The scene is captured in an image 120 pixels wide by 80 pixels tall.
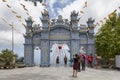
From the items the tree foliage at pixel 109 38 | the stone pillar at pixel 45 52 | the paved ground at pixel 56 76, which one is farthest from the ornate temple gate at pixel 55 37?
the paved ground at pixel 56 76

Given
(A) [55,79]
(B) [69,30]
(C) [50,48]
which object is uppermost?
(B) [69,30]

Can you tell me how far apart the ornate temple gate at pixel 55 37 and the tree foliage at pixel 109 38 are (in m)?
2.39

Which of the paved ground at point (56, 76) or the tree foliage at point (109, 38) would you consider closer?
the paved ground at point (56, 76)

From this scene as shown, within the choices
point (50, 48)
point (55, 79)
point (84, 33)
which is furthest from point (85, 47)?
point (55, 79)

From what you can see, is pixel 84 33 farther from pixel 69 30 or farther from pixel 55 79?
pixel 55 79

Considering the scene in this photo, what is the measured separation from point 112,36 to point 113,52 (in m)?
2.26

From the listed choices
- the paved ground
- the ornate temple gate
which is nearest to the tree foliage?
the ornate temple gate

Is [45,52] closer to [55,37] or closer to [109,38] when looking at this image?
[55,37]

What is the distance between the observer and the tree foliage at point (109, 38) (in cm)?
3984

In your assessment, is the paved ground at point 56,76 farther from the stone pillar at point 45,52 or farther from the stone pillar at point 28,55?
the stone pillar at point 28,55

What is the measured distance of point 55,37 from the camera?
44969 mm

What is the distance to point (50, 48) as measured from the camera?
45406 mm

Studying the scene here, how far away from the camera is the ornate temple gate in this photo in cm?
4491

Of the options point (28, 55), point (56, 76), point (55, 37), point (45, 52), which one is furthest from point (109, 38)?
point (56, 76)
